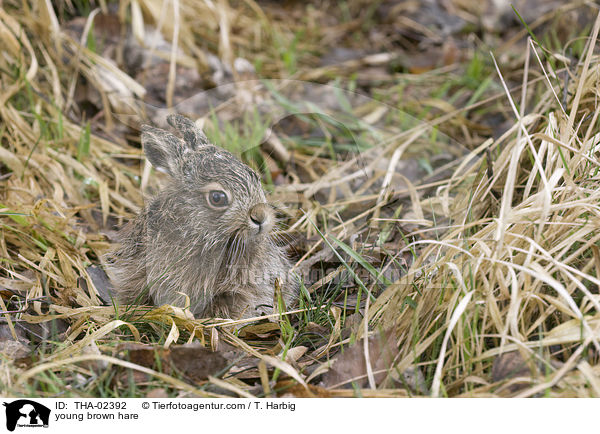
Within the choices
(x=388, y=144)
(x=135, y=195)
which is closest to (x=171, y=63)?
(x=135, y=195)

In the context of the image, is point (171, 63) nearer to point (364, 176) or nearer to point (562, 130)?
point (364, 176)

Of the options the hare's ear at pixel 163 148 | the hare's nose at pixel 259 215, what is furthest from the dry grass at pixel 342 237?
the hare's ear at pixel 163 148

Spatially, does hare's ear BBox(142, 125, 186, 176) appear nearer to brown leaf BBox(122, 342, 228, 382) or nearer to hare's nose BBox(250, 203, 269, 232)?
hare's nose BBox(250, 203, 269, 232)

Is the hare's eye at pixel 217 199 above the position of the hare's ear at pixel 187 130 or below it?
below

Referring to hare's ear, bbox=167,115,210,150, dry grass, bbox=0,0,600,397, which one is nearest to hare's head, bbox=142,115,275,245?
hare's ear, bbox=167,115,210,150

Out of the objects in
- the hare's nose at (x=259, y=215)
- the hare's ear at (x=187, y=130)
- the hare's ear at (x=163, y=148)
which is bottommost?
the hare's nose at (x=259, y=215)

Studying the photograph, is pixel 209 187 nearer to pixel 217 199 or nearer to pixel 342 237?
pixel 217 199

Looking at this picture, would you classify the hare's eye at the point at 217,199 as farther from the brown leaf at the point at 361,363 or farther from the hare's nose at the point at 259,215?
the brown leaf at the point at 361,363
